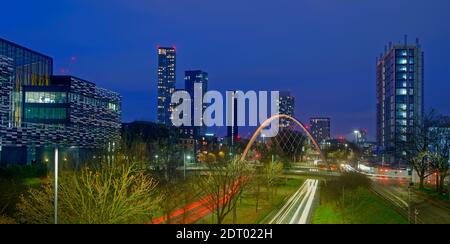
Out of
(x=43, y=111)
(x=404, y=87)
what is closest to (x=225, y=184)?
(x=43, y=111)

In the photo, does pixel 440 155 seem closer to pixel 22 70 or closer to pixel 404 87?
pixel 22 70

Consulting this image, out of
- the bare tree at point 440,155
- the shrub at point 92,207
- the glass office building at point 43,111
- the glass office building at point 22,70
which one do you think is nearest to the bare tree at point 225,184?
the shrub at point 92,207

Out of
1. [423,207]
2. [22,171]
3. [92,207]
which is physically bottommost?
[423,207]

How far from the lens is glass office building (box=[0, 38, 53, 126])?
6781cm

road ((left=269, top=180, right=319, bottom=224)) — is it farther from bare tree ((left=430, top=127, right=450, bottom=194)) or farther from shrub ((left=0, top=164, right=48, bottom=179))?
shrub ((left=0, top=164, right=48, bottom=179))

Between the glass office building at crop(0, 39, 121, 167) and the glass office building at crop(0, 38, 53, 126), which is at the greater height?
the glass office building at crop(0, 38, 53, 126)

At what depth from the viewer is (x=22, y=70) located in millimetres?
72500

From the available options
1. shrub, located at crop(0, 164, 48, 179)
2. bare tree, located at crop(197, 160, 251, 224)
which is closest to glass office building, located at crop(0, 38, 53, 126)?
shrub, located at crop(0, 164, 48, 179)

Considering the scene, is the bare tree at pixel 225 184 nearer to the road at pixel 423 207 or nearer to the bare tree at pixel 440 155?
the road at pixel 423 207

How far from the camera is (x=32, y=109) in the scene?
7006 cm
